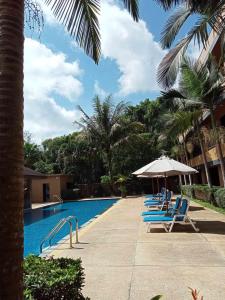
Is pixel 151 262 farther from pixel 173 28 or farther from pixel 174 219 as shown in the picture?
pixel 173 28

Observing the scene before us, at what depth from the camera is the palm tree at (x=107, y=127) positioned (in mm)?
33500

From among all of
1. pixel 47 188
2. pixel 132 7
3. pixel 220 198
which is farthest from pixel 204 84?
pixel 47 188

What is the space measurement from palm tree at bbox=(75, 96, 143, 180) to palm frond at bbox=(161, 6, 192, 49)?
23209mm

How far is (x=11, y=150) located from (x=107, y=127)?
Result: 31.8m

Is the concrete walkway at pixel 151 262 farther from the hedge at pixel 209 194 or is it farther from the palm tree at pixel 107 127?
the palm tree at pixel 107 127

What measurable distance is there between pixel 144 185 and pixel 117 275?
30.5 m

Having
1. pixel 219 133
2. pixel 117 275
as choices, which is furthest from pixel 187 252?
pixel 219 133

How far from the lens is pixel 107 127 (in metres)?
34.0

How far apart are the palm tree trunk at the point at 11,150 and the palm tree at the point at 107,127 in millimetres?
30711

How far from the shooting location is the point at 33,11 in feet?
13.0

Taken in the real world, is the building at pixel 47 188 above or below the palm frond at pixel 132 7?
below

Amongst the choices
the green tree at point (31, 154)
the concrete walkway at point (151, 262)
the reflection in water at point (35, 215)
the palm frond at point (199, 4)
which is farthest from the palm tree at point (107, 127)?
the palm frond at point (199, 4)

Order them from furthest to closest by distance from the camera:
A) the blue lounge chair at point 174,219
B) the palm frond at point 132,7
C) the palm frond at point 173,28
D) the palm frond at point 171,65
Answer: the palm frond at point 173,28 < the palm frond at point 171,65 < the blue lounge chair at point 174,219 < the palm frond at point 132,7

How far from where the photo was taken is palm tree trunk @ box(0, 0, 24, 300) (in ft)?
6.97
